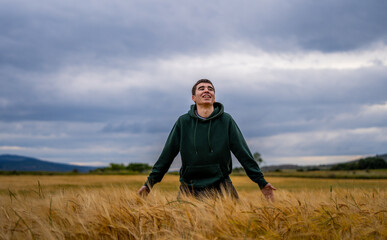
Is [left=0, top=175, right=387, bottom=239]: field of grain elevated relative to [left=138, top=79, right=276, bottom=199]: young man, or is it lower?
lower

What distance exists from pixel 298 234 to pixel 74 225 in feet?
6.31

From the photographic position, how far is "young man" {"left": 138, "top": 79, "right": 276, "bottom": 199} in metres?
4.20

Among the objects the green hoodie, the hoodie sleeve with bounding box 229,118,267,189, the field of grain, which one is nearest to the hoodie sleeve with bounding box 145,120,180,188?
the green hoodie

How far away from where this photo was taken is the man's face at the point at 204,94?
4320 millimetres

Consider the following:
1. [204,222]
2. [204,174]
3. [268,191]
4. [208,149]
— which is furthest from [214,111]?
[204,222]

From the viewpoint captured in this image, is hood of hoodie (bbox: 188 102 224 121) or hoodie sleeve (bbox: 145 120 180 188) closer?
hood of hoodie (bbox: 188 102 224 121)

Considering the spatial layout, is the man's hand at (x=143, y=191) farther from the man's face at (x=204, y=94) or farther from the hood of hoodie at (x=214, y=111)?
the man's face at (x=204, y=94)

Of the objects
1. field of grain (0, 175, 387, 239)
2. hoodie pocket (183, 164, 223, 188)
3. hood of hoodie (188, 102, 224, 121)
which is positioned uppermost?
hood of hoodie (188, 102, 224, 121)

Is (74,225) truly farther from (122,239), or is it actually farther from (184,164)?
(184,164)

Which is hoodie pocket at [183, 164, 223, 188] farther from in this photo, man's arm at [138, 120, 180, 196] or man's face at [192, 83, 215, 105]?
man's face at [192, 83, 215, 105]

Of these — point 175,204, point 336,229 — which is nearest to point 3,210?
point 175,204

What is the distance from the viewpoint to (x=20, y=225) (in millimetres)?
3131

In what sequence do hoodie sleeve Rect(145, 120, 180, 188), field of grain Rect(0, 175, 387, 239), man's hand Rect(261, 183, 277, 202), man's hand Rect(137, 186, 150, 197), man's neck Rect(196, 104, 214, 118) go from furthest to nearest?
hoodie sleeve Rect(145, 120, 180, 188), man's neck Rect(196, 104, 214, 118), man's hand Rect(137, 186, 150, 197), man's hand Rect(261, 183, 277, 202), field of grain Rect(0, 175, 387, 239)

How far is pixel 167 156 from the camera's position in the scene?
461cm
